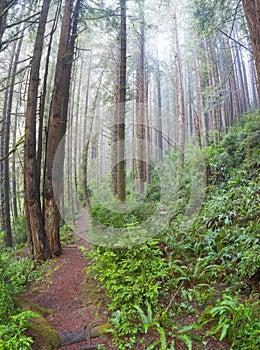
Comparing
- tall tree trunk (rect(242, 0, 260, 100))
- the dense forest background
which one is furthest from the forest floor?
tall tree trunk (rect(242, 0, 260, 100))

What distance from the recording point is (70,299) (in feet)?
15.5

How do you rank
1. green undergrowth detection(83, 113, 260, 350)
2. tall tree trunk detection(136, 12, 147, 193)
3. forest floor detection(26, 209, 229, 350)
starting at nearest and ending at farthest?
green undergrowth detection(83, 113, 260, 350) < forest floor detection(26, 209, 229, 350) < tall tree trunk detection(136, 12, 147, 193)

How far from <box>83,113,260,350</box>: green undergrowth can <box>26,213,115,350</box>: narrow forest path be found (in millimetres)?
245

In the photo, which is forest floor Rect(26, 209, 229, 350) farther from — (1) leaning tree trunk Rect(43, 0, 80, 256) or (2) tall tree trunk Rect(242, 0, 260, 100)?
(2) tall tree trunk Rect(242, 0, 260, 100)

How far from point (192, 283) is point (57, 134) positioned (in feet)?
16.1

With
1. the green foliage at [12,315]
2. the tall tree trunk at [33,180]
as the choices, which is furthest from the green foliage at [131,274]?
the tall tree trunk at [33,180]

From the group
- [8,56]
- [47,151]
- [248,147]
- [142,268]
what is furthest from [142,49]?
[142,268]

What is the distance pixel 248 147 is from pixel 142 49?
8316mm

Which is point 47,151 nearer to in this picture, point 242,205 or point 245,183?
point 242,205

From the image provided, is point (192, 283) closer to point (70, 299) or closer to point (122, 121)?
point (70, 299)

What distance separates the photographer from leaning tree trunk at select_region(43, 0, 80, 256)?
22.7ft

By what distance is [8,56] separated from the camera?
14.0 metres

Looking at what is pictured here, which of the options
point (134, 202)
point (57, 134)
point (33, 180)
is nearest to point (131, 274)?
point (33, 180)

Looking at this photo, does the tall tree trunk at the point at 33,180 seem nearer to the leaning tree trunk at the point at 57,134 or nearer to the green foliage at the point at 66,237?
the leaning tree trunk at the point at 57,134
